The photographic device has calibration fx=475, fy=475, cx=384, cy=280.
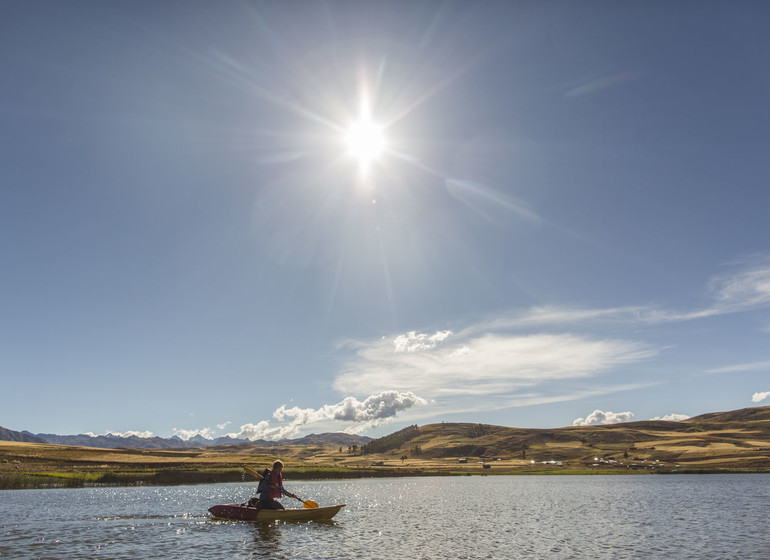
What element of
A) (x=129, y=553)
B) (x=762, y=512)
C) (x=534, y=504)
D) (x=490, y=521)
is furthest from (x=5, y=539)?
(x=762, y=512)

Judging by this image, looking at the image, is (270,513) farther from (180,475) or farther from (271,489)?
(180,475)

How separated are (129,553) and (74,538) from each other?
32.2 ft

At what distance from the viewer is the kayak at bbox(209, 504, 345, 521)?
49.2m

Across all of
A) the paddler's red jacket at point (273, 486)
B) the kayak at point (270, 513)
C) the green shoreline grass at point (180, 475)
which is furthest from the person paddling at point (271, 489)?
the green shoreline grass at point (180, 475)

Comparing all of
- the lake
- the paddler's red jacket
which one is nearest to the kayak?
the lake

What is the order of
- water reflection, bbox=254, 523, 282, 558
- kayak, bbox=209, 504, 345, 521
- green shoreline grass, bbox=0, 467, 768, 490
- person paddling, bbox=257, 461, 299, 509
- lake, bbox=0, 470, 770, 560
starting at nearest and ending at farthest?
lake, bbox=0, 470, 770, 560
water reflection, bbox=254, 523, 282, 558
kayak, bbox=209, 504, 345, 521
person paddling, bbox=257, 461, 299, 509
green shoreline grass, bbox=0, 467, 768, 490

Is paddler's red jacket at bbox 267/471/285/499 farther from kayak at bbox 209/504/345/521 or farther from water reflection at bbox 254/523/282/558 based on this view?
water reflection at bbox 254/523/282/558

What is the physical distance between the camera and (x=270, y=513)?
49.1m

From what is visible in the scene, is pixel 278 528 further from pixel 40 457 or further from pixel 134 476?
pixel 40 457

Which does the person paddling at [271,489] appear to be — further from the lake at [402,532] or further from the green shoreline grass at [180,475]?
the green shoreline grass at [180,475]

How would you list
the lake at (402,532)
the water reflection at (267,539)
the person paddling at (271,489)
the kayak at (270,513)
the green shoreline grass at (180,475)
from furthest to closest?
the green shoreline grass at (180,475), the person paddling at (271,489), the kayak at (270,513), the water reflection at (267,539), the lake at (402,532)

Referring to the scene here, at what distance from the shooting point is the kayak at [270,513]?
1936 inches

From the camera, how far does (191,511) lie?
6134 cm

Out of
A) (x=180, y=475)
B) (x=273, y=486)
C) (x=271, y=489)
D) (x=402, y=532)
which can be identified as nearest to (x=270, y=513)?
(x=271, y=489)
